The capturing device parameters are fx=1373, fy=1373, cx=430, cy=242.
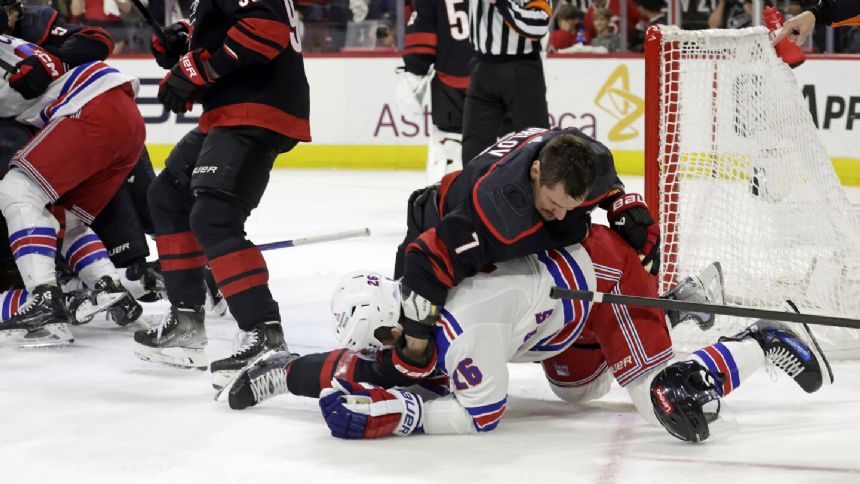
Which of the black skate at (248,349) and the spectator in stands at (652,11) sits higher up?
the spectator in stands at (652,11)

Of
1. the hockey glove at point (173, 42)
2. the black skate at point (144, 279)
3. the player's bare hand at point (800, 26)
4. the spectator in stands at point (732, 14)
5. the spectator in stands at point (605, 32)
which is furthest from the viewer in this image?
the spectator in stands at point (605, 32)

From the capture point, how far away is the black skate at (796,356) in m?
2.99

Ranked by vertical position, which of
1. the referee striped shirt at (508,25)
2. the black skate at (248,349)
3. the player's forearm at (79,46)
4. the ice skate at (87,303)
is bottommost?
the ice skate at (87,303)

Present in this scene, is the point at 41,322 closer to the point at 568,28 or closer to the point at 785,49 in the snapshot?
the point at 785,49

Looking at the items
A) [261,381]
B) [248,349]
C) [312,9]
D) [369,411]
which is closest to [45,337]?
[248,349]

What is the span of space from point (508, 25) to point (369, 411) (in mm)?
2999

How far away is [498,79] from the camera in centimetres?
566

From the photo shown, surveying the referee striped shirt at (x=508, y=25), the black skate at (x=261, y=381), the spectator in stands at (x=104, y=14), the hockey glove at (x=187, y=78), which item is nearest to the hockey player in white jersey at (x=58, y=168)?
the hockey glove at (x=187, y=78)

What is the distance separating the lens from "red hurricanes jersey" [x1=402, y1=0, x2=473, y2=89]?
6441 mm

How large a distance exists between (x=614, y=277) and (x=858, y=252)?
1203 millimetres

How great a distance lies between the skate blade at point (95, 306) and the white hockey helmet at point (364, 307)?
1374 mm

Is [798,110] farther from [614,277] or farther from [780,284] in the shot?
[614,277]

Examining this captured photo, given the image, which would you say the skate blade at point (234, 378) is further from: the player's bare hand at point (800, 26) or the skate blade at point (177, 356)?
the player's bare hand at point (800, 26)

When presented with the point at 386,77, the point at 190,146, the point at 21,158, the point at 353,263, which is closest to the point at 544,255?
the point at 190,146
